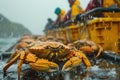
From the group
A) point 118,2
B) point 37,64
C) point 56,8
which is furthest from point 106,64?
point 56,8

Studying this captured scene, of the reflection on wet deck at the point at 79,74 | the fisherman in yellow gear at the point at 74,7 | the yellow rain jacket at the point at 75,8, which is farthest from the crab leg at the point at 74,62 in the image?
the fisherman in yellow gear at the point at 74,7

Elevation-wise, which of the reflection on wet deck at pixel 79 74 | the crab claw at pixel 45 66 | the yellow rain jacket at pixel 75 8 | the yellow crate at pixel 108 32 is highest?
the yellow rain jacket at pixel 75 8

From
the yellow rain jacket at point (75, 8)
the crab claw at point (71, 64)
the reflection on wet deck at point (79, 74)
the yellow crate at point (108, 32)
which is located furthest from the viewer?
the yellow rain jacket at point (75, 8)

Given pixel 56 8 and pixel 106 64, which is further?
pixel 56 8

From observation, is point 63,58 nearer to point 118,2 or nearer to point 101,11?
point 101,11

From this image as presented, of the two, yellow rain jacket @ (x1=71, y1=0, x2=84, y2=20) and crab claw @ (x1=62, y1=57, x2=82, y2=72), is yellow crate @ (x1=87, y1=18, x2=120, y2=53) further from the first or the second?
yellow rain jacket @ (x1=71, y1=0, x2=84, y2=20)

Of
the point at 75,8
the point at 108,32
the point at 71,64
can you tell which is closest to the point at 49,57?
the point at 71,64

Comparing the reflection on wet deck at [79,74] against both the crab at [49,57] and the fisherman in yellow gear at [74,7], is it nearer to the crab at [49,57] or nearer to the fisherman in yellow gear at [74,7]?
the crab at [49,57]

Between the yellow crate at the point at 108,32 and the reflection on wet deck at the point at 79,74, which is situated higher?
the yellow crate at the point at 108,32
